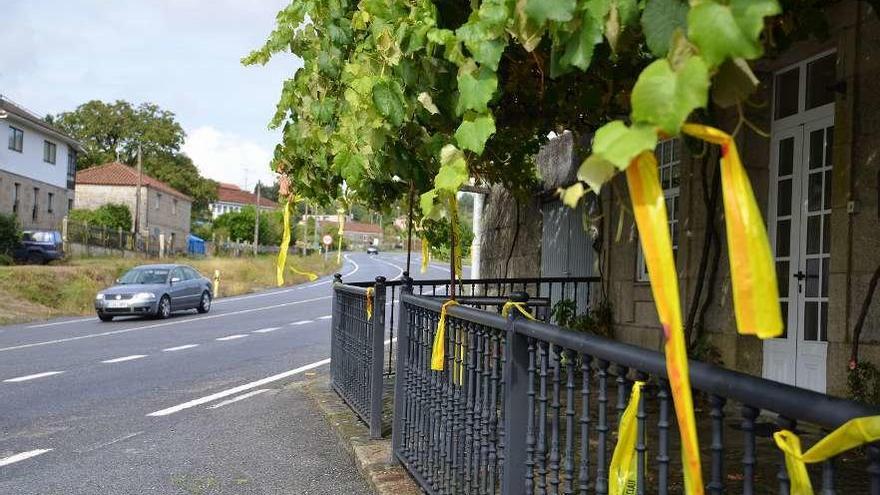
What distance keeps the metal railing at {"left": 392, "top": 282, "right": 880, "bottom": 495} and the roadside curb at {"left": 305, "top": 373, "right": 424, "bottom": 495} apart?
0.13 metres

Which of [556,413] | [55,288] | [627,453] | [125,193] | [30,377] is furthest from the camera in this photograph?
[125,193]

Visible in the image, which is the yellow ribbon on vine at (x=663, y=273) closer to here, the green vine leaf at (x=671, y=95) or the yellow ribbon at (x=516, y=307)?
the green vine leaf at (x=671, y=95)

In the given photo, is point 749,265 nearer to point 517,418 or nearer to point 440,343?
point 517,418

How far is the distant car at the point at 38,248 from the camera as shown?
3269 centimetres

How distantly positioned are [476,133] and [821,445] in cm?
148

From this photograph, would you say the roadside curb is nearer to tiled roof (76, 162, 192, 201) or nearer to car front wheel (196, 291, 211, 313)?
car front wheel (196, 291, 211, 313)

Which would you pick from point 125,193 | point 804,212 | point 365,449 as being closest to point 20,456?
point 365,449

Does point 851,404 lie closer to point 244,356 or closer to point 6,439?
point 6,439

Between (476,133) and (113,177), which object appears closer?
(476,133)

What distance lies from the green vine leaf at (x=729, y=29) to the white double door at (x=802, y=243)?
5.47m

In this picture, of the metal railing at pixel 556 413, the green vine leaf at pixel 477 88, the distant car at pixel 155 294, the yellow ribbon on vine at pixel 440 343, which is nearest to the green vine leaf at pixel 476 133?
the green vine leaf at pixel 477 88

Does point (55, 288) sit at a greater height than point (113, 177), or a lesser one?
lesser

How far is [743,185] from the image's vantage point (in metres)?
A: 1.40

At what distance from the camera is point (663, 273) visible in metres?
1.52
